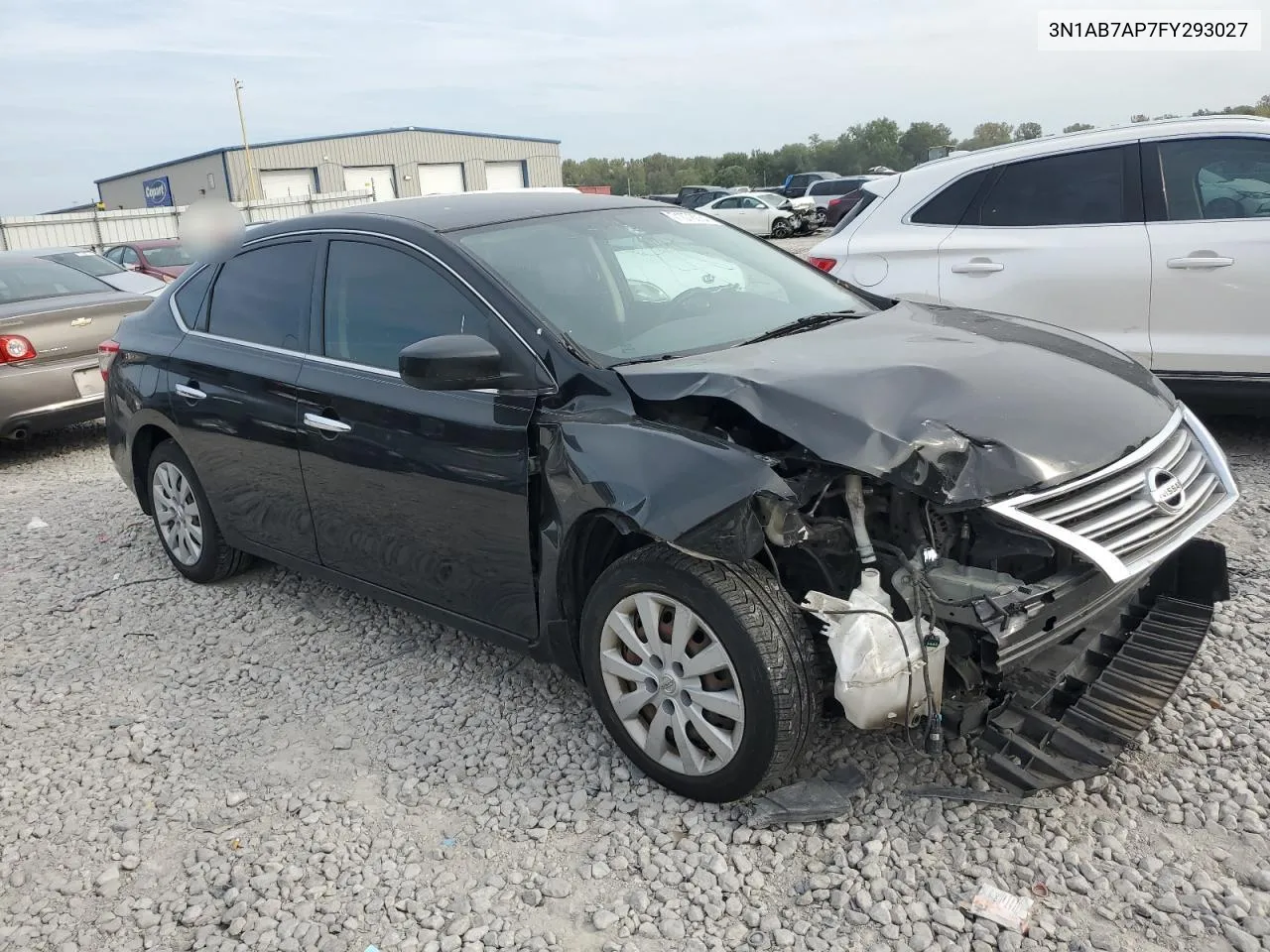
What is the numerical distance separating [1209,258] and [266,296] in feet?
14.9

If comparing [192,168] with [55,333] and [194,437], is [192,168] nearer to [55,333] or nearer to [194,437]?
[55,333]

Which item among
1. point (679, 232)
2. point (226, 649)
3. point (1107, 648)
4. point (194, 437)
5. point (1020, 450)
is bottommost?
point (226, 649)

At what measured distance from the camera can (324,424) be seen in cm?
383

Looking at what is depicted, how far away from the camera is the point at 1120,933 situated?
242cm

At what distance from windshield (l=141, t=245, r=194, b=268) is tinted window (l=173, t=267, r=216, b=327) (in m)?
11.2

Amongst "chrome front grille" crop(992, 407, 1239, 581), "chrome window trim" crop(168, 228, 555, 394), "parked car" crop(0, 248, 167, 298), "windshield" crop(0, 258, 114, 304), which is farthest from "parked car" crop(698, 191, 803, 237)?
"chrome front grille" crop(992, 407, 1239, 581)

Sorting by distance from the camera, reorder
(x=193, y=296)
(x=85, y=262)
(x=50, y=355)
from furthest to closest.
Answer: (x=85, y=262)
(x=50, y=355)
(x=193, y=296)

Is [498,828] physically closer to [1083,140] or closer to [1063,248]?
[1063,248]

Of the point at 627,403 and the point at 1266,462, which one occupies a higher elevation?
the point at 627,403

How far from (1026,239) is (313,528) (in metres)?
4.07

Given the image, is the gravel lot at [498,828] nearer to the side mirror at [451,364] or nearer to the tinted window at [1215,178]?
the side mirror at [451,364]

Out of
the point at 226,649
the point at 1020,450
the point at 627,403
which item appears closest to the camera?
the point at 1020,450

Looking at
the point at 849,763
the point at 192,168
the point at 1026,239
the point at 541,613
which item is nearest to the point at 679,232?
the point at 541,613

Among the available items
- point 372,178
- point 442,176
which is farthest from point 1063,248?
point 442,176
